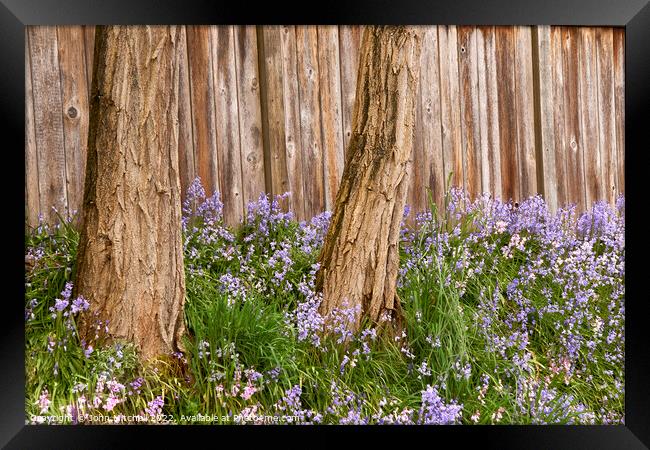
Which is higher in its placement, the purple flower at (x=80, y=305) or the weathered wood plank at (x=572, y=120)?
the weathered wood plank at (x=572, y=120)

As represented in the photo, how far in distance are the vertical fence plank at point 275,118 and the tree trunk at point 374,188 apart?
29 centimetres

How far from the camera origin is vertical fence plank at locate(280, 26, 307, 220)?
3004 mm

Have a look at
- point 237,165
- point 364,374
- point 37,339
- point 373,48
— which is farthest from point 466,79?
point 37,339

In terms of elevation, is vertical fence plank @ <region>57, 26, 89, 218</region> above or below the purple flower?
above

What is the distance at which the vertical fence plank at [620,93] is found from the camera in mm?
2699

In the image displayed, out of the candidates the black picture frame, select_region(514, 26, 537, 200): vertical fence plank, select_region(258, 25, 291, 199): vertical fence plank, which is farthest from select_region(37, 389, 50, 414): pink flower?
select_region(514, 26, 537, 200): vertical fence plank

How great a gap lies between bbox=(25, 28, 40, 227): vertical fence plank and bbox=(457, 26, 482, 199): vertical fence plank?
6.03 feet

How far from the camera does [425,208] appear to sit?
9.91ft

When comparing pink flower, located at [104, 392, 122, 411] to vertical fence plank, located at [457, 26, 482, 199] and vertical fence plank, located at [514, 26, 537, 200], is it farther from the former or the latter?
vertical fence plank, located at [514, 26, 537, 200]

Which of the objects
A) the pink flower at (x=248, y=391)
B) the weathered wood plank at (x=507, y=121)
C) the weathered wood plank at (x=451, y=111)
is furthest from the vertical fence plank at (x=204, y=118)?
the weathered wood plank at (x=507, y=121)

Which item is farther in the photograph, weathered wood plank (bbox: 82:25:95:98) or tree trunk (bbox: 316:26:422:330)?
tree trunk (bbox: 316:26:422:330)

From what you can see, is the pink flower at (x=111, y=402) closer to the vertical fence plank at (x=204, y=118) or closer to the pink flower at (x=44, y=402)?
the pink flower at (x=44, y=402)

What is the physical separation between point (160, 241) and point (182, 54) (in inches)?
31.2
